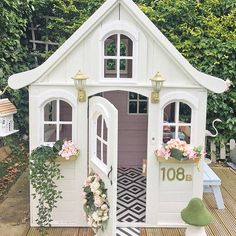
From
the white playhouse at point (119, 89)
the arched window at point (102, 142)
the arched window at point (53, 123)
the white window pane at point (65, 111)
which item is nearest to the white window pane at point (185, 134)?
the white playhouse at point (119, 89)

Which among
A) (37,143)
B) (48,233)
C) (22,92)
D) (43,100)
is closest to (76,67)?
(43,100)

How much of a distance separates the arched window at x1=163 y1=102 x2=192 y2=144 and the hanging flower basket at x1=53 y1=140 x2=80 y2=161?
1336 millimetres

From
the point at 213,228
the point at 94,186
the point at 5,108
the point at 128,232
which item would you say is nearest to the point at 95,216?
the point at 94,186

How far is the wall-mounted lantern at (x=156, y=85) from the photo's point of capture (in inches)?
190

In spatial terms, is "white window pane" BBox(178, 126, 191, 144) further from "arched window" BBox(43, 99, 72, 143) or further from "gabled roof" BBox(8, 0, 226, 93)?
"arched window" BBox(43, 99, 72, 143)

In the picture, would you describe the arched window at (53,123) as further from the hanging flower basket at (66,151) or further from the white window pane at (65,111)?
the hanging flower basket at (66,151)

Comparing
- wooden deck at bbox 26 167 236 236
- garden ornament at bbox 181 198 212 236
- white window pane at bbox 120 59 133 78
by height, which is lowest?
wooden deck at bbox 26 167 236 236

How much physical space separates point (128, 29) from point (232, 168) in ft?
17.2

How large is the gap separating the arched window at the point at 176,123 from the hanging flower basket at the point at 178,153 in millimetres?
244

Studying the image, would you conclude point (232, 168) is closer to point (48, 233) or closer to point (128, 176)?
point (128, 176)

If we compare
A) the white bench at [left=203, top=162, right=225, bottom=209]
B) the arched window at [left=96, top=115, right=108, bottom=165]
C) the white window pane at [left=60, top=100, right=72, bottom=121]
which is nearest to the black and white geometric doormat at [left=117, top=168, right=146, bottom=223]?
the arched window at [left=96, top=115, right=108, bottom=165]

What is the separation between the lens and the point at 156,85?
16.2 ft

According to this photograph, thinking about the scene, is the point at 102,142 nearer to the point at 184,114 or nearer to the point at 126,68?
the point at 126,68

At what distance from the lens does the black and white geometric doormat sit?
5.60 meters
